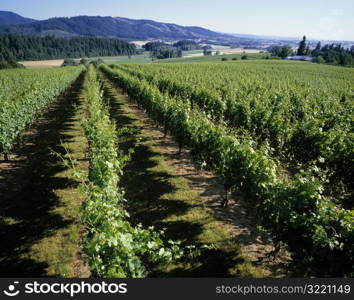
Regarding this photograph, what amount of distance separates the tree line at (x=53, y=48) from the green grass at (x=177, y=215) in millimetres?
125971

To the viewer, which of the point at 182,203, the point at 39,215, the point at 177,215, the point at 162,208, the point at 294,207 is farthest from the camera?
the point at 182,203

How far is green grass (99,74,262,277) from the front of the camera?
6309mm

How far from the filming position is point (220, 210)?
8.62m

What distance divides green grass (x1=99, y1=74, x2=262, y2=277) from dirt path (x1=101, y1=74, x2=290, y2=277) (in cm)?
7

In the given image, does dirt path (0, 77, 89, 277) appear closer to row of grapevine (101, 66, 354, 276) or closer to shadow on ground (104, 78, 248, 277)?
shadow on ground (104, 78, 248, 277)

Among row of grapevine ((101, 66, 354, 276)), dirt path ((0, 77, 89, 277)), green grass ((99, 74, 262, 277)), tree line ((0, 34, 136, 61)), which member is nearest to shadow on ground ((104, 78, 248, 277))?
green grass ((99, 74, 262, 277))

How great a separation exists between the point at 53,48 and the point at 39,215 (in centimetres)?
17463

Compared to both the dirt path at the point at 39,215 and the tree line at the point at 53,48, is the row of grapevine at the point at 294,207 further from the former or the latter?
the tree line at the point at 53,48

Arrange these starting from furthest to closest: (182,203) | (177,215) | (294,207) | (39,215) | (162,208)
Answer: (182,203), (162,208), (177,215), (39,215), (294,207)

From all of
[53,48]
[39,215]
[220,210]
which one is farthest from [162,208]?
[53,48]

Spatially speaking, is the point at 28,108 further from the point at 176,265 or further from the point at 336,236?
the point at 336,236

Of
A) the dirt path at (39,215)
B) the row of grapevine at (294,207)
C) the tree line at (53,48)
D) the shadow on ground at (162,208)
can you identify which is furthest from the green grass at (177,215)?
the tree line at (53,48)

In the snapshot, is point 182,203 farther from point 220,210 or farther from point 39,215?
point 39,215

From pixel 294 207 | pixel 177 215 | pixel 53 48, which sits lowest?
pixel 177 215
